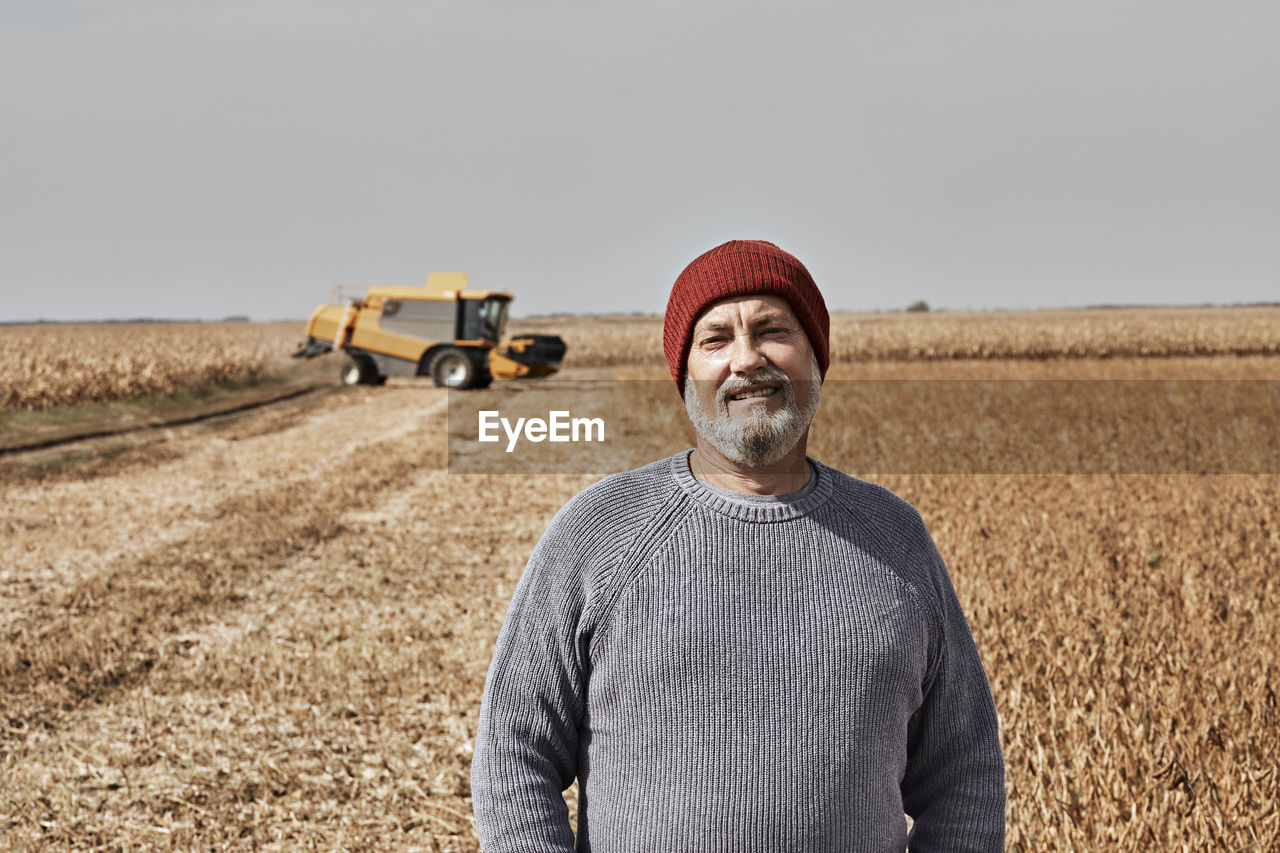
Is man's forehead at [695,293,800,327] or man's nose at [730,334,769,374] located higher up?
man's forehead at [695,293,800,327]

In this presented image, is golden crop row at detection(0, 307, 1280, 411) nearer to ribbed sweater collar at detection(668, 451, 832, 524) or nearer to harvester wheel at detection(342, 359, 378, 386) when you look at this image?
harvester wheel at detection(342, 359, 378, 386)

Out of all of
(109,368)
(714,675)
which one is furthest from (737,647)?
(109,368)

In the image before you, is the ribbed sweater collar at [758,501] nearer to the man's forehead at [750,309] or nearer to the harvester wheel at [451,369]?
the man's forehead at [750,309]

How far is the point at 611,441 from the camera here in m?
17.2

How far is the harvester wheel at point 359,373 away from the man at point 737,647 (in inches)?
954

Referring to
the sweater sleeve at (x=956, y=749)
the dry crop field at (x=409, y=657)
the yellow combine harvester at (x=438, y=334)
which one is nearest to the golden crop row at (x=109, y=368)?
the yellow combine harvester at (x=438, y=334)

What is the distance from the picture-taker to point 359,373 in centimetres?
2509

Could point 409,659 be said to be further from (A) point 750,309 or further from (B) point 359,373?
(B) point 359,373

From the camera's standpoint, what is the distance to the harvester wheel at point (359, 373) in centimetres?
2506

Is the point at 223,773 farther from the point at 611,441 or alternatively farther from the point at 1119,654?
the point at 611,441

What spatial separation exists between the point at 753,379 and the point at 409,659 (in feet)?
16.3

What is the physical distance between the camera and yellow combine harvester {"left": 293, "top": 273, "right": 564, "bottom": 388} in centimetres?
2303

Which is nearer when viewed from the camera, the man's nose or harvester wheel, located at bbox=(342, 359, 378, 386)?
the man's nose

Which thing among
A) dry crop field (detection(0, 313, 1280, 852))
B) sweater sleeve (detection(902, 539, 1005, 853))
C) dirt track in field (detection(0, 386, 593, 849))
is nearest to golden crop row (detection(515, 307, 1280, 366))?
dirt track in field (detection(0, 386, 593, 849))
